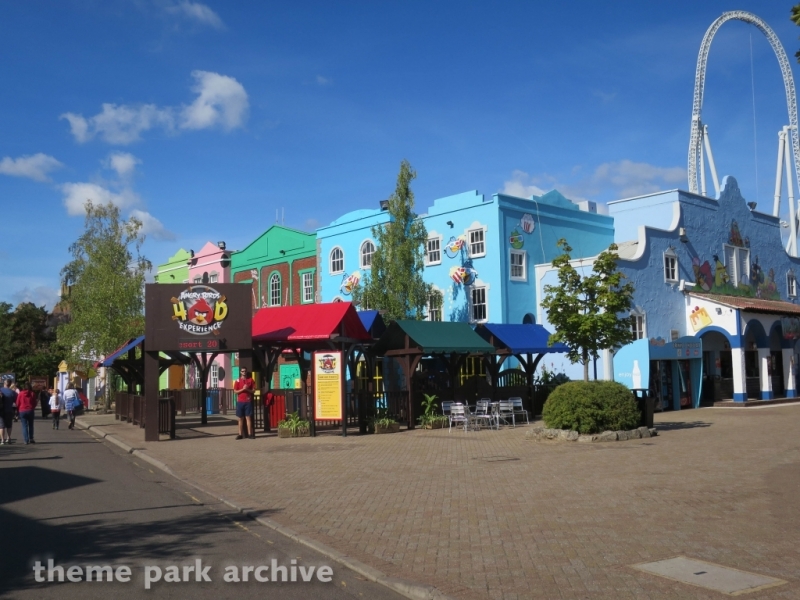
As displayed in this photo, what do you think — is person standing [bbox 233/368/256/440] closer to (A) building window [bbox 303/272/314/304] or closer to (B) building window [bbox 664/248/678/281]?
(A) building window [bbox 303/272/314/304]

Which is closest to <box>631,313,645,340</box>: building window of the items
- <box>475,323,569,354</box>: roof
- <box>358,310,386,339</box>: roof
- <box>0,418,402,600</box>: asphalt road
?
<box>475,323,569,354</box>: roof

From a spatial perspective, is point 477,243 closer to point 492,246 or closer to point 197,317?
point 492,246

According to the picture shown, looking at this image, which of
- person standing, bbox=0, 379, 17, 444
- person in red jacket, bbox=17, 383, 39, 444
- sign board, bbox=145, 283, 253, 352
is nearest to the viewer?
person standing, bbox=0, 379, 17, 444

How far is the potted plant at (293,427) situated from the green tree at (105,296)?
21.0 metres

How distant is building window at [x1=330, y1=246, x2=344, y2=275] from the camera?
3838 cm

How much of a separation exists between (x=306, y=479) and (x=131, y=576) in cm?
628

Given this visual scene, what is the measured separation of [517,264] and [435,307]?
4.01 m

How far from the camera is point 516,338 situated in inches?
1034

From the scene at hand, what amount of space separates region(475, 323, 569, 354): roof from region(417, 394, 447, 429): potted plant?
314cm

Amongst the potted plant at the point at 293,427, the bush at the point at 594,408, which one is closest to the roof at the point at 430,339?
the potted plant at the point at 293,427

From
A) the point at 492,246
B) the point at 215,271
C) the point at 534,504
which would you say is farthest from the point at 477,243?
the point at 534,504

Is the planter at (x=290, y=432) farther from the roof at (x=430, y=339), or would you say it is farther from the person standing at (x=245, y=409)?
the roof at (x=430, y=339)

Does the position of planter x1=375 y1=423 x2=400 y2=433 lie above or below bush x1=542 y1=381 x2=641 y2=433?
below

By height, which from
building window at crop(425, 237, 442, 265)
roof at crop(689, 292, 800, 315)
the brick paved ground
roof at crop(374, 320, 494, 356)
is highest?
building window at crop(425, 237, 442, 265)
